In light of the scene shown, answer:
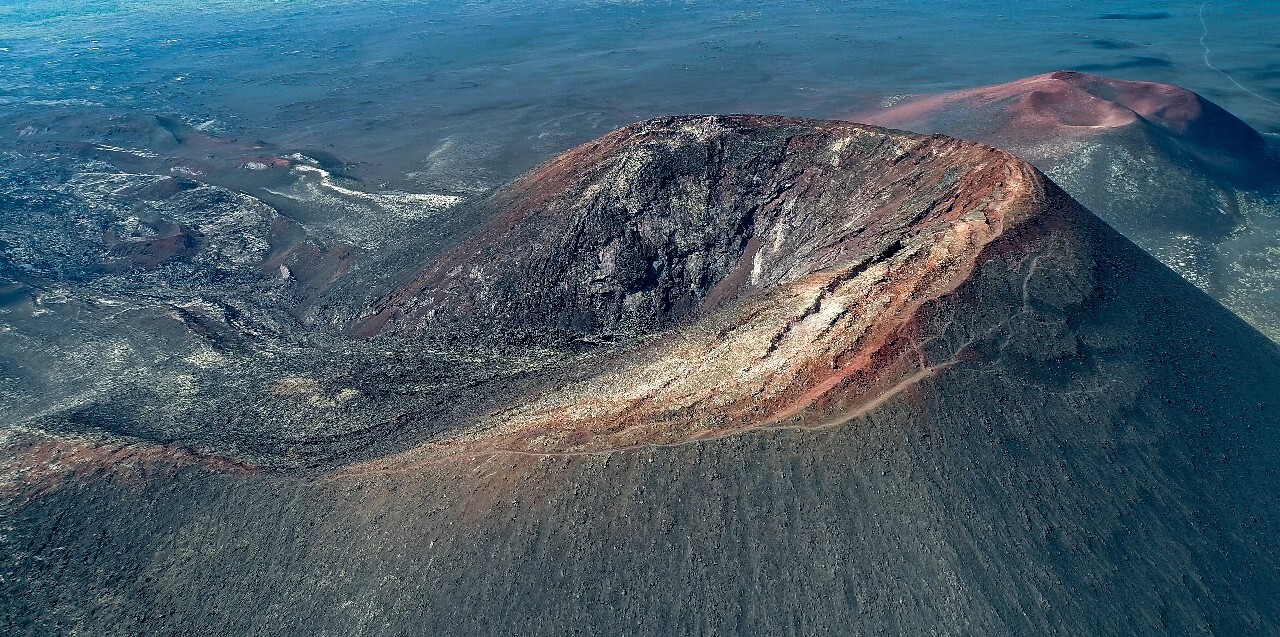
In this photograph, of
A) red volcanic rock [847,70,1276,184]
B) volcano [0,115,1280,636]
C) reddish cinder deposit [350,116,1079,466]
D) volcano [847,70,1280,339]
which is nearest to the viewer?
volcano [0,115,1280,636]

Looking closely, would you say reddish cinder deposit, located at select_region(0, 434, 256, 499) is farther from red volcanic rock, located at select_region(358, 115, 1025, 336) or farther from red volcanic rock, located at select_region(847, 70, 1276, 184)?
red volcanic rock, located at select_region(847, 70, 1276, 184)

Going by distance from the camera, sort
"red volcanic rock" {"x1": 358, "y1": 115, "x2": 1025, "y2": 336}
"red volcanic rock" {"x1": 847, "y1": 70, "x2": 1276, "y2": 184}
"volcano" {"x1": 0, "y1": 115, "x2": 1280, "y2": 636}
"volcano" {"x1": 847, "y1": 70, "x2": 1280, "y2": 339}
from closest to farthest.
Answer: "volcano" {"x1": 0, "y1": 115, "x2": 1280, "y2": 636}, "red volcanic rock" {"x1": 358, "y1": 115, "x2": 1025, "y2": 336}, "volcano" {"x1": 847, "y1": 70, "x2": 1280, "y2": 339}, "red volcanic rock" {"x1": 847, "y1": 70, "x2": 1276, "y2": 184}

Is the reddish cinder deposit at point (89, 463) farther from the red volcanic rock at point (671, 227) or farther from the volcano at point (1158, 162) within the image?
the volcano at point (1158, 162)

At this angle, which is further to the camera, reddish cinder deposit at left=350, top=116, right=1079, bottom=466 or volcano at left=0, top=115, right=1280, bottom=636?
reddish cinder deposit at left=350, top=116, right=1079, bottom=466

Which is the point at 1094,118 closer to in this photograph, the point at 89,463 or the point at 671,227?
the point at 671,227

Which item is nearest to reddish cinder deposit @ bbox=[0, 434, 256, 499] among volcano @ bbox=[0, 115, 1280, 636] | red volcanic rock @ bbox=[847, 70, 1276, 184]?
volcano @ bbox=[0, 115, 1280, 636]

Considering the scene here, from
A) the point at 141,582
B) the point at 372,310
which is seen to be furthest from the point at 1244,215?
the point at 141,582

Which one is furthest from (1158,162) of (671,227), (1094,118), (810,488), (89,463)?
(89,463)

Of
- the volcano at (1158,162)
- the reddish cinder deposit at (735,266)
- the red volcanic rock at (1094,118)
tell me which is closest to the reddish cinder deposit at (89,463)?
the reddish cinder deposit at (735,266)
